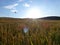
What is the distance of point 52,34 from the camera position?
4.39 m

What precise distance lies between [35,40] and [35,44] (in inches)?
4.7

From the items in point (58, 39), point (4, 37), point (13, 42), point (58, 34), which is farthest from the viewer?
point (58, 34)

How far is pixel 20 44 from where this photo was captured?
3539 millimetres

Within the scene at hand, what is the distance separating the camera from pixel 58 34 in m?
4.48

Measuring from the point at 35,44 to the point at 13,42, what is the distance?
0.43m

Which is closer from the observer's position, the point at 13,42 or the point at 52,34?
the point at 13,42

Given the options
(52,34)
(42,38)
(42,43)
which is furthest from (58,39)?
(42,43)

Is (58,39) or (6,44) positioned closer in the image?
(6,44)

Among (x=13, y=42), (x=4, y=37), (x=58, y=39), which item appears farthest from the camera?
(x=58, y=39)

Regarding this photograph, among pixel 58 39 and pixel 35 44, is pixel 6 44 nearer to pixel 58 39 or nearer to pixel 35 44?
pixel 35 44

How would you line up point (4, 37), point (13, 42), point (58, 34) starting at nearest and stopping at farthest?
point (13, 42), point (4, 37), point (58, 34)

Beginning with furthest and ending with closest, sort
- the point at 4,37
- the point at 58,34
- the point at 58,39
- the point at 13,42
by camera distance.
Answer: the point at 58,34 → the point at 58,39 → the point at 4,37 → the point at 13,42

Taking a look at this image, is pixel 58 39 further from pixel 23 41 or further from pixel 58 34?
pixel 23 41

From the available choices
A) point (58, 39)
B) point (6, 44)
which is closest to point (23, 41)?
point (6, 44)
